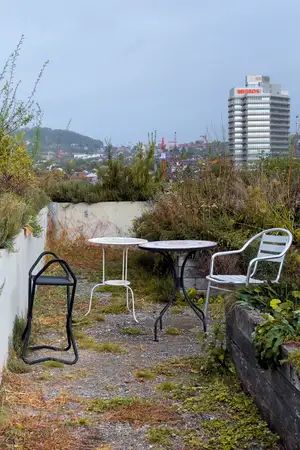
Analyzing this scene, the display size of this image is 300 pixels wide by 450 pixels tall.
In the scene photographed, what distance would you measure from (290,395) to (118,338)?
271cm

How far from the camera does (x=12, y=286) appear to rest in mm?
4551

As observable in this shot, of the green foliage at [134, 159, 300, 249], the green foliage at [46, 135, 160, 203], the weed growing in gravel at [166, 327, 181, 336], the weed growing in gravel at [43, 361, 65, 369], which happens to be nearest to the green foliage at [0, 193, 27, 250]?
the weed growing in gravel at [43, 361, 65, 369]

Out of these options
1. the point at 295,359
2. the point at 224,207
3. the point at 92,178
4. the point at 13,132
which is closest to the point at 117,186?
the point at 92,178

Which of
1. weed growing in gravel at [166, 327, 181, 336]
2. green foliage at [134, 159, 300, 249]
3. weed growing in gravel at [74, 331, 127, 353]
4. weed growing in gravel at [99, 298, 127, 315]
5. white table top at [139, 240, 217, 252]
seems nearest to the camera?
weed growing in gravel at [74, 331, 127, 353]

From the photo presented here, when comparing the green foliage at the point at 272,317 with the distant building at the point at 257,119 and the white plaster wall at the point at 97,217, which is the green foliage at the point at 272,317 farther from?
the white plaster wall at the point at 97,217

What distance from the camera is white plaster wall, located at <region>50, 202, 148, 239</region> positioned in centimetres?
1116

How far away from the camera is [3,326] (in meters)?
3.96

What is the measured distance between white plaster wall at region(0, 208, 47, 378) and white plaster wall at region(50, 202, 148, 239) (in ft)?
16.2

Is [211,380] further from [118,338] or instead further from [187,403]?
[118,338]

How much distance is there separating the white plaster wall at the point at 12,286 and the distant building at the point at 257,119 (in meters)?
6.11

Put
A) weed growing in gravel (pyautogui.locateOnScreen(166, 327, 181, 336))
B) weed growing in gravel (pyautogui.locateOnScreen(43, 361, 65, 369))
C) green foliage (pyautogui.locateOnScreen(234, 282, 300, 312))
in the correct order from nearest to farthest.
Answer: green foliage (pyautogui.locateOnScreen(234, 282, 300, 312))
weed growing in gravel (pyautogui.locateOnScreen(43, 361, 65, 369))
weed growing in gravel (pyautogui.locateOnScreen(166, 327, 181, 336))

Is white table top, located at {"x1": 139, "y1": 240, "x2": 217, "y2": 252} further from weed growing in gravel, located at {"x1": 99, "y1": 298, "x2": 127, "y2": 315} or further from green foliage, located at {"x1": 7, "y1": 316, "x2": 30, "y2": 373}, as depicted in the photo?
green foliage, located at {"x1": 7, "y1": 316, "x2": 30, "y2": 373}

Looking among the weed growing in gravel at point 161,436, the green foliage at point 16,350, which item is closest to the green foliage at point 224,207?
the green foliage at point 16,350

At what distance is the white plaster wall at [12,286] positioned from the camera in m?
3.91
